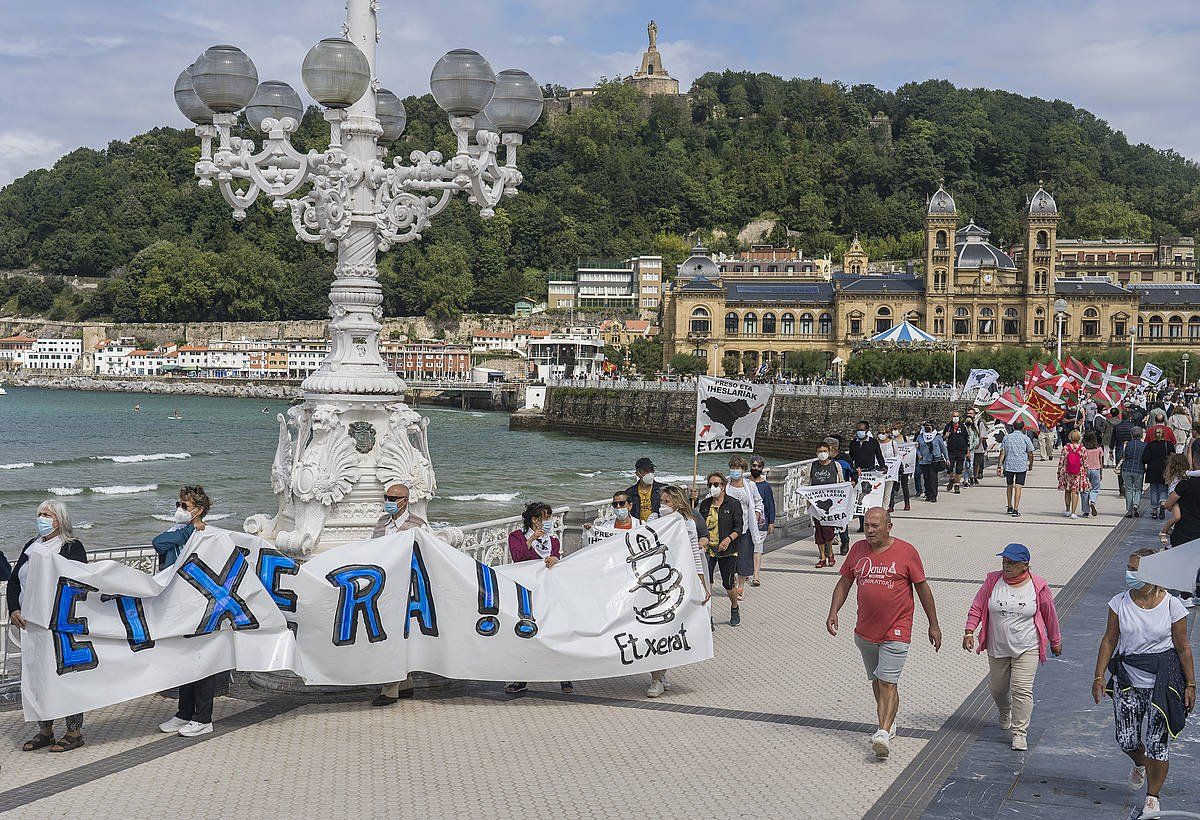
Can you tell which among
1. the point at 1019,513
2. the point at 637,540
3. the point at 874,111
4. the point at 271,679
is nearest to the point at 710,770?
the point at 637,540

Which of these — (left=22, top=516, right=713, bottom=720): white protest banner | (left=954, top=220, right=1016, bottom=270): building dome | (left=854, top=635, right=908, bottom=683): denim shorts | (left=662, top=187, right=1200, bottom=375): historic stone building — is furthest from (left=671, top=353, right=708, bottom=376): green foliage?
(left=854, top=635, right=908, bottom=683): denim shorts

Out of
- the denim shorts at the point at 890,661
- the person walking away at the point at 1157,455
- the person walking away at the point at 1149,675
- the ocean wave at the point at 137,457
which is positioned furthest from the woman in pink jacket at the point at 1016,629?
the ocean wave at the point at 137,457

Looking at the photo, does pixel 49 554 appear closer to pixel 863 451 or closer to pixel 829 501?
pixel 829 501

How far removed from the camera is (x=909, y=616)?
25.5 feet

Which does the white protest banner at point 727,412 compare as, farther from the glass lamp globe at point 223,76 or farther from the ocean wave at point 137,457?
the ocean wave at point 137,457

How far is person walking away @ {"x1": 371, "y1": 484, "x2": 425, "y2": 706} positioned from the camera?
8.72 metres

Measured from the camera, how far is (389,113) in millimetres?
12375

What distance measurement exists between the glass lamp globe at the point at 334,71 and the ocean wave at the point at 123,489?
35.1 metres

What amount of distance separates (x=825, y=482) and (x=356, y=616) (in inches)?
331

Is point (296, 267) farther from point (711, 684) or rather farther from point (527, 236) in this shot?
point (711, 684)

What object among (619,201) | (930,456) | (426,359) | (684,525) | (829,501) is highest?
(619,201)

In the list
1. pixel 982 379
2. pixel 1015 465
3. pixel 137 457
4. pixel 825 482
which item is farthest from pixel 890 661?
pixel 137 457

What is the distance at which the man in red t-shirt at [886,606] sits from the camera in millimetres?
7715

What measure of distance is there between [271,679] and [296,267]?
163 m
